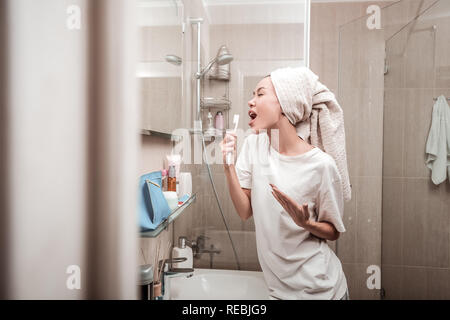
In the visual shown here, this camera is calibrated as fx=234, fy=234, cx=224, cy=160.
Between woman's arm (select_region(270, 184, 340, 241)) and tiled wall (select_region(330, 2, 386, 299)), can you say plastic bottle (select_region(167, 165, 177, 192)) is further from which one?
tiled wall (select_region(330, 2, 386, 299))

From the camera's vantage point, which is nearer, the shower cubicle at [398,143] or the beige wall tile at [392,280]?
the beige wall tile at [392,280]

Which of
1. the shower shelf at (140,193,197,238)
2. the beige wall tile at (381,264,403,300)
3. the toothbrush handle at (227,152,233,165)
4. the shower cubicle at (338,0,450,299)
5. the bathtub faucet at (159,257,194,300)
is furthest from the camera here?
the shower cubicle at (338,0,450,299)

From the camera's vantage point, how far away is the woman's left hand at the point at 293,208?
588 millimetres

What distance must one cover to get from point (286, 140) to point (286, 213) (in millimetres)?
187

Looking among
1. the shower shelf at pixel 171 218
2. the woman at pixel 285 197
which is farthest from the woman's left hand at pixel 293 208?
the shower shelf at pixel 171 218

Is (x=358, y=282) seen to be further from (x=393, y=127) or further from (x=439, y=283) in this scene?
(x=393, y=127)

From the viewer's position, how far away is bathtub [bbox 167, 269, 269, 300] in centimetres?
50

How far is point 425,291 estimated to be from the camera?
2.52ft

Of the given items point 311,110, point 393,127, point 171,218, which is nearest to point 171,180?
point 171,218

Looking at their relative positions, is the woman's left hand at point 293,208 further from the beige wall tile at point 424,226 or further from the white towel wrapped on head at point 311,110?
the beige wall tile at point 424,226

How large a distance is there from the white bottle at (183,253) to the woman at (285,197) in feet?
0.58

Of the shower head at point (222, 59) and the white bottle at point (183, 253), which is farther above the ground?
the shower head at point (222, 59)

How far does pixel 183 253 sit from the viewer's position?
0.63m

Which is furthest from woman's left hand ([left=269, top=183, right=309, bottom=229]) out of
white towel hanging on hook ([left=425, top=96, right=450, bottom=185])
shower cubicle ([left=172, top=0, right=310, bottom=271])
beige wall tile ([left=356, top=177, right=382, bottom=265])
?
white towel hanging on hook ([left=425, top=96, right=450, bottom=185])
